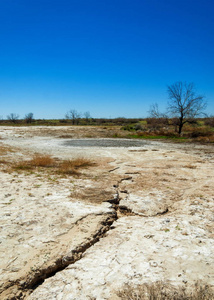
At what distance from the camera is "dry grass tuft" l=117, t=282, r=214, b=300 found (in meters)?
1.97

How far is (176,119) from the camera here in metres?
21.6

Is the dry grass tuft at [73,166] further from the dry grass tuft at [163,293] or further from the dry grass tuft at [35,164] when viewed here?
the dry grass tuft at [163,293]

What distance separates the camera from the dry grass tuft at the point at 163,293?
197 centimetres

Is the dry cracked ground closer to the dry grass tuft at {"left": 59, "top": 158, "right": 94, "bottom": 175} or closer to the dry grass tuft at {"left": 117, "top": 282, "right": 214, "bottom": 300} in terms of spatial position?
the dry grass tuft at {"left": 117, "top": 282, "right": 214, "bottom": 300}

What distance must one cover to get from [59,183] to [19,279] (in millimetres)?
3319

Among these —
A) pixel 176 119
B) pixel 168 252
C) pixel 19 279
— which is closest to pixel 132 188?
pixel 168 252

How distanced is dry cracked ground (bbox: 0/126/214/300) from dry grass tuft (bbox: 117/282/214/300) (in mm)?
73

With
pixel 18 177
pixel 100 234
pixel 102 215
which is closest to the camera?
pixel 100 234

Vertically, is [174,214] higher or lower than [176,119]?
lower

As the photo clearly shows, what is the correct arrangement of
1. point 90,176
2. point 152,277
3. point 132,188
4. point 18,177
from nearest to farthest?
point 152,277, point 132,188, point 18,177, point 90,176

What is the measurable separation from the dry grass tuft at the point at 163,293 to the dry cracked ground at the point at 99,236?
0.07 meters

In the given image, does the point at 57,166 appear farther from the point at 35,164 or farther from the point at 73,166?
the point at 35,164

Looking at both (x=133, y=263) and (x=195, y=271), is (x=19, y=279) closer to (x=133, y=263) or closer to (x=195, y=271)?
(x=133, y=263)

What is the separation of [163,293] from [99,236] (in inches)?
50.6
